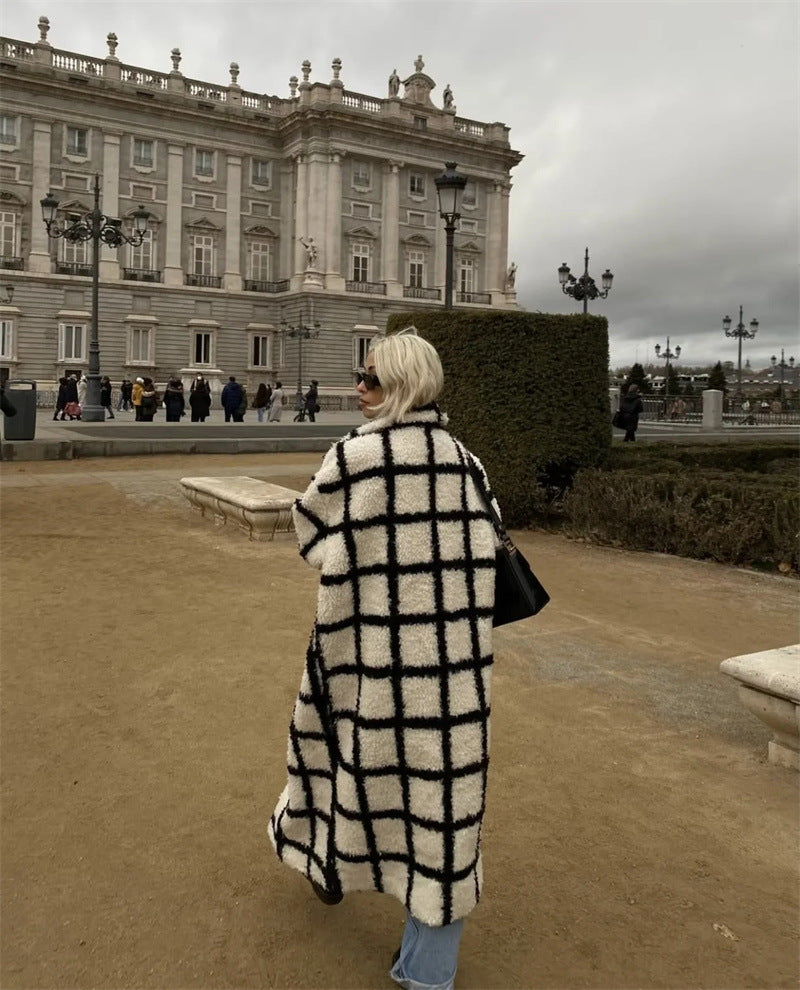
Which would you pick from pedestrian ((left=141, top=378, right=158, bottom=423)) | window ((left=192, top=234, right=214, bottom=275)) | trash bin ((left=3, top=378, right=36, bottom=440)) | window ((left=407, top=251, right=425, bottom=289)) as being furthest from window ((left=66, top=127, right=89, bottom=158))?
trash bin ((left=3, top=378, right=36, bottom=440))

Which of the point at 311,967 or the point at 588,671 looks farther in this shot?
the point at 588,671

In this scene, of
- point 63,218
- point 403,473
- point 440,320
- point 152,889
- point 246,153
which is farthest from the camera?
point 246,153

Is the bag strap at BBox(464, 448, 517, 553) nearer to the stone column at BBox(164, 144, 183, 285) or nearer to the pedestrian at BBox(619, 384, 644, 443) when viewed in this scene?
the pedestrian at BBox(619, 384, 644, 443)

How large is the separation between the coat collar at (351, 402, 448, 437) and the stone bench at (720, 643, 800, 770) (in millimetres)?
1988

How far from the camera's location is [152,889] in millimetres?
2441

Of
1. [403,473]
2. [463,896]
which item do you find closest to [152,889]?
[463,896]

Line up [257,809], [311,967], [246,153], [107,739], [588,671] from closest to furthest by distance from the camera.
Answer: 1. [311,967]
2. [257,809]
3. [107,739]
4. [588,671]
5. [246,153]

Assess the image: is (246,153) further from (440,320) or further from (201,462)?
(440,320)

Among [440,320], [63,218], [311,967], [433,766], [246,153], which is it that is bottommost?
[311,967]

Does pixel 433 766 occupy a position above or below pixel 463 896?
above

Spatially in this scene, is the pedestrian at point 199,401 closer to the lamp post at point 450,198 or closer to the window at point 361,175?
the lamp post at point 450,198

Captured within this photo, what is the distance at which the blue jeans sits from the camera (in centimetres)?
A: 198

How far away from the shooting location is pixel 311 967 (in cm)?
214

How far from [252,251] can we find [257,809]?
47.6 metres
